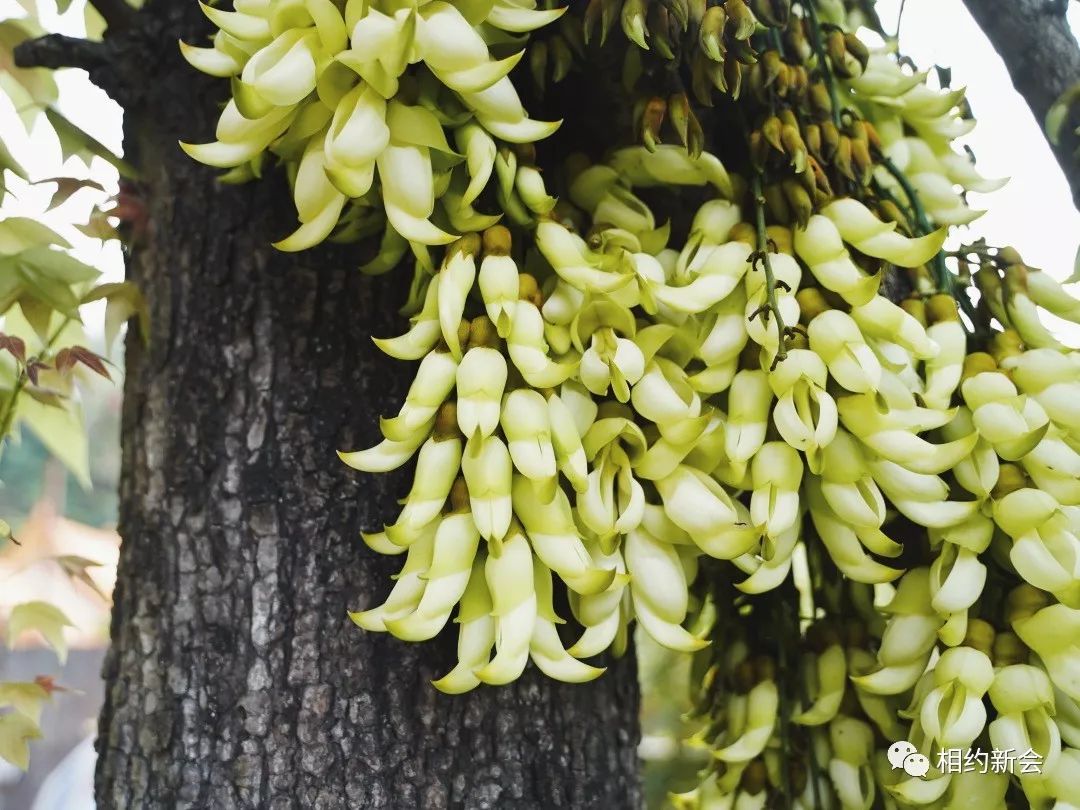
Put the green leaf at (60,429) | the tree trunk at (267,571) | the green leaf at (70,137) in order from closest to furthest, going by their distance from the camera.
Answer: the tree trunk at (267,571), the green leaf at (70,137), the green leaf at (60,429)

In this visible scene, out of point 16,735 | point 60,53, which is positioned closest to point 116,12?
point 60,53

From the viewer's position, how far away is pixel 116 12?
73 centimetres

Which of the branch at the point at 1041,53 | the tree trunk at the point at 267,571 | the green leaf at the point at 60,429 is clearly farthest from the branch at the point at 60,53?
the branch at the point at 1041,53

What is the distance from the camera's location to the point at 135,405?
2.31 feet

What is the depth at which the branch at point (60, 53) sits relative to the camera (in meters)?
0.70

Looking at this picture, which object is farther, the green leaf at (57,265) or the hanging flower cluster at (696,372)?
the green leaf at (57,265)

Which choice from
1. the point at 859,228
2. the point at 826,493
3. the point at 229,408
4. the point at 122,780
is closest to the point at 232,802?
the point at 122,780

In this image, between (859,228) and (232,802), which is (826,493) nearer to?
(859,228)

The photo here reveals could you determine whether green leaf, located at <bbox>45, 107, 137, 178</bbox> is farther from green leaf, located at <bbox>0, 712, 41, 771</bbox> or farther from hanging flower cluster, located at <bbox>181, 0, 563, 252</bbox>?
green leaf, located at <bbox>0, 712, 41, 771</bbox>

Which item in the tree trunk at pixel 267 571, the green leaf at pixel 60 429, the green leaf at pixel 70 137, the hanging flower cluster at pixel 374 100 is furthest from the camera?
the green leaf at pixel 60 429

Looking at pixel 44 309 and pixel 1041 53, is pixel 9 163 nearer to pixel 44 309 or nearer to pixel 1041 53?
pixel 44 309

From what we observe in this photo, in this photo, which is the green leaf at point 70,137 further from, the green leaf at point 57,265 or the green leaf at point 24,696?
the green leaf at point 24,696

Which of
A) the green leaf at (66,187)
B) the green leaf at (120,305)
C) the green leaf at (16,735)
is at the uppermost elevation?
the green leaf at (66,187)

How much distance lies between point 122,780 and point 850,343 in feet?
1.82
